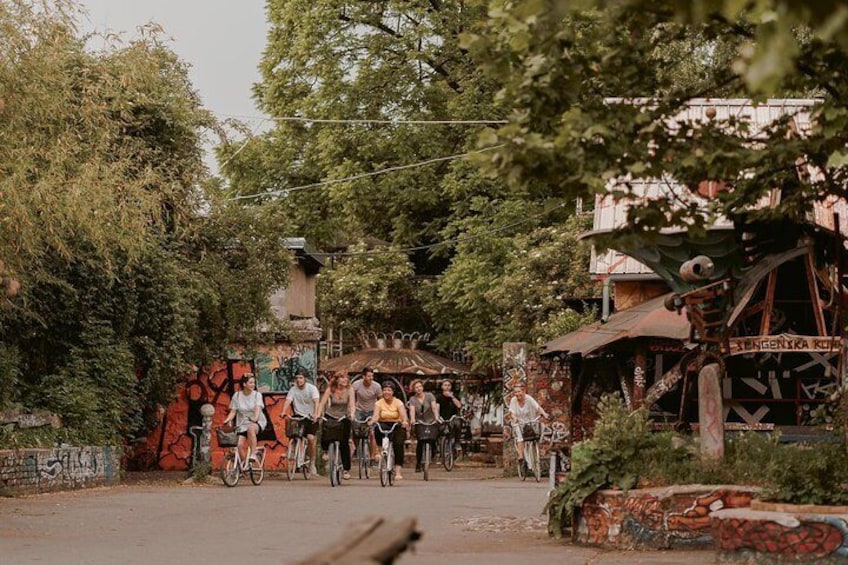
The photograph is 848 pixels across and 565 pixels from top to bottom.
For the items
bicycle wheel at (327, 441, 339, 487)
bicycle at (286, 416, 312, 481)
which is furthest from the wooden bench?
bicycle at (286, 416, 312, 481)

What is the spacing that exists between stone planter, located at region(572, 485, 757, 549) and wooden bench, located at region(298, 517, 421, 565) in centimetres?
942

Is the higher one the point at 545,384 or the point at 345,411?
the point at 545,384

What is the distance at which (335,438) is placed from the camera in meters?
26.2

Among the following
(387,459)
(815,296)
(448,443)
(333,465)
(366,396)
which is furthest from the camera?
(448,443)

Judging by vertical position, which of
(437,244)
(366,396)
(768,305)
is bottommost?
(366,396)

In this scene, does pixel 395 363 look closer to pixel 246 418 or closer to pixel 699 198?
pixel 246 418

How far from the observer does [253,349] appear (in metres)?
33.3

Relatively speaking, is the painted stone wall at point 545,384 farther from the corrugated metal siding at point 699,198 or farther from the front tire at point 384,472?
the front tire at point 384,472

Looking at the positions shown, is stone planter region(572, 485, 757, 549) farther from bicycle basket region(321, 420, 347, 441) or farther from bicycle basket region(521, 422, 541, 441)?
bicycle basket region(521, 422, 541, 441)

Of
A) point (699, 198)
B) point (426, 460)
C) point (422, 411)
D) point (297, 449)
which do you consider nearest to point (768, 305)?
point (699, 198)

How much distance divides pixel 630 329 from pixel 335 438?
545 centimetres

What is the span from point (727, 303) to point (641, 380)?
12.2 m

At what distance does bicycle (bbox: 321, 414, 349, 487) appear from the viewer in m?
25.8

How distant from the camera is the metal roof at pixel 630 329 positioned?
2639 cm
